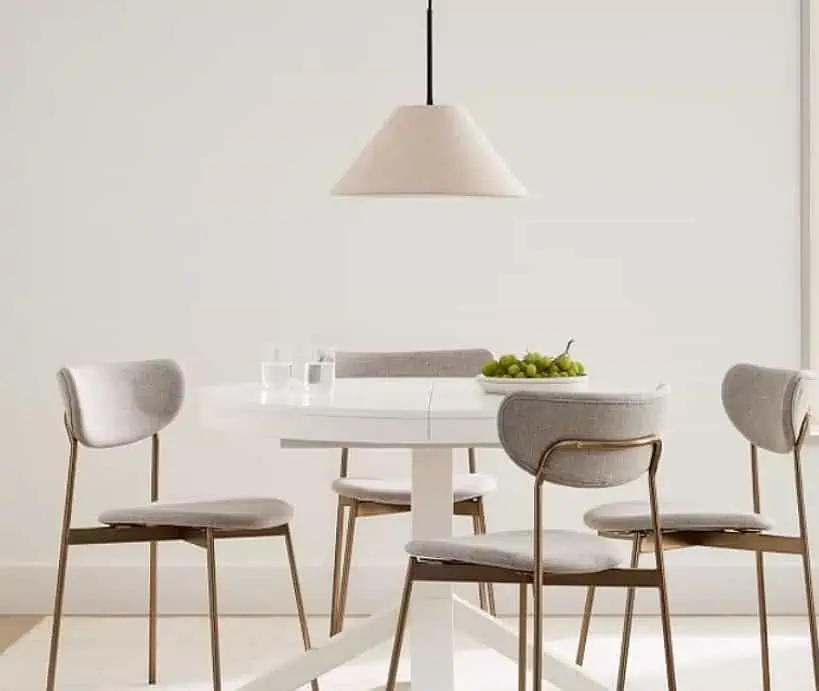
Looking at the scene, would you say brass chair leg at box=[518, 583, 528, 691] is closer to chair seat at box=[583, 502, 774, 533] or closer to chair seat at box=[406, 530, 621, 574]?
chair seat at box=[406, 530, 621, 574]

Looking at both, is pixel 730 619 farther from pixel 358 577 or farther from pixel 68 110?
pixel 68 110

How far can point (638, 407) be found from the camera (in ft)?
10.3

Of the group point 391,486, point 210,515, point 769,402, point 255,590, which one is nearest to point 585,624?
point 391,486

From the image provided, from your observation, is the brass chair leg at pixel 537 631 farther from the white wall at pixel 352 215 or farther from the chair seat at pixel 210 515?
the white wall at pixel 352 215

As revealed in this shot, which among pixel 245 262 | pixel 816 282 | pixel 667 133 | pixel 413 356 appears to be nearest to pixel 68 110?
pixel 245 262

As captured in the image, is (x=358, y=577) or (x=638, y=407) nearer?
(x=638, y=407)

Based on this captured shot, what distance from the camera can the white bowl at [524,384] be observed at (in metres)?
3.63

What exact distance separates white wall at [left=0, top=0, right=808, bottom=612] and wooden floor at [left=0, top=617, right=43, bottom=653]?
0.07 metres

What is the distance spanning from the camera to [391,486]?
4.25 meters

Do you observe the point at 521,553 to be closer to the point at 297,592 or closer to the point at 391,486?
the point at 297,592

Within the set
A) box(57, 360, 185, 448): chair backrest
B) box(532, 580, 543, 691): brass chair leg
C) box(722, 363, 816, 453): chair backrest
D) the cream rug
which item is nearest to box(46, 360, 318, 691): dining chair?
box(57, 360, 185, 448): chair backrest

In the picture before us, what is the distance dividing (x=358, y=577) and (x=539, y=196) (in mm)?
1444

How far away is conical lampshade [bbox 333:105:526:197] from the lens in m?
3.63

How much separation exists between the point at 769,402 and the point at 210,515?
1411 millimetres
